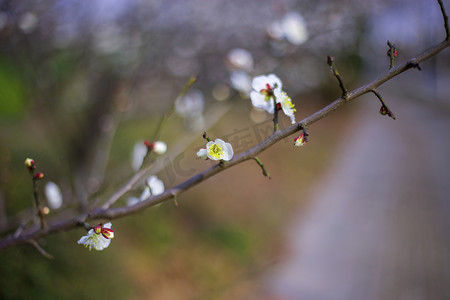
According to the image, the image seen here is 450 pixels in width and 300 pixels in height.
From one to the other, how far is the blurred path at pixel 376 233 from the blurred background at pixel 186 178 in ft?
0.08

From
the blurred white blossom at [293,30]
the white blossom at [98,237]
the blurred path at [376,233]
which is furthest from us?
the blurred path at [376,233]

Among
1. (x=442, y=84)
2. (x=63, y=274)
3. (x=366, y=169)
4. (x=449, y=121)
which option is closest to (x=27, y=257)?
(x=63, y=274)

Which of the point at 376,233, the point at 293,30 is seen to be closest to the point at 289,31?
the point at 293,30

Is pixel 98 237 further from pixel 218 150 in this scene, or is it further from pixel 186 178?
pixel 186 178

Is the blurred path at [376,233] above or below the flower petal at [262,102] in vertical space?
below

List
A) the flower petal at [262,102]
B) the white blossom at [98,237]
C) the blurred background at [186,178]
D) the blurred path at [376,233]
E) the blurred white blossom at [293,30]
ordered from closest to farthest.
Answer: the white blossom at [98,237], the flower petal at [262,102], the blurred white blossom at [293,30], the blurred background at [186,178], the blurred path at [376,233]

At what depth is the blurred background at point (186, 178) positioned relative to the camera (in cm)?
241

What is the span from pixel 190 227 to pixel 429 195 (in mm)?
4143

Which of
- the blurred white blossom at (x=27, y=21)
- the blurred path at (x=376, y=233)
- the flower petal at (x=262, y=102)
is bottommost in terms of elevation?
the blurred path at (x=376, y=233)

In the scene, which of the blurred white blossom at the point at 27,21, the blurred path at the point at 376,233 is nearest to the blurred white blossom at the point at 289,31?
the blurred white blossom at the point at 27,21

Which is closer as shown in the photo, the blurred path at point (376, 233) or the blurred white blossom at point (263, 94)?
the blurred white blossom at point (263, 94)

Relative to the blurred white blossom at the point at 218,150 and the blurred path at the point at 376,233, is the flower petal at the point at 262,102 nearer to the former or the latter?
the blurred white blossom at the point at 218,150

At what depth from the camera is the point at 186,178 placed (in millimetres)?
4078

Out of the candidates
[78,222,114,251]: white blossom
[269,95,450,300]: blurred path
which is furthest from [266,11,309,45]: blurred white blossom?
[269,95,450,300]: blurred path
